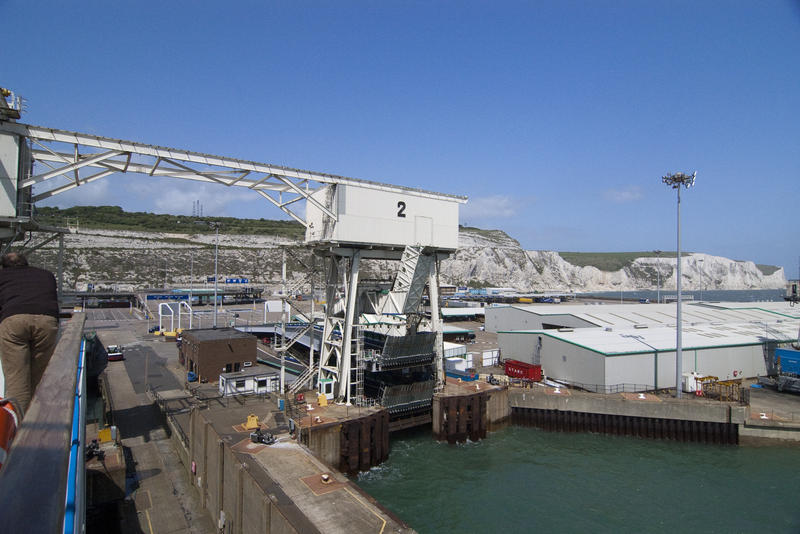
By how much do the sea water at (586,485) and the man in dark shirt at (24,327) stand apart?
630 inches

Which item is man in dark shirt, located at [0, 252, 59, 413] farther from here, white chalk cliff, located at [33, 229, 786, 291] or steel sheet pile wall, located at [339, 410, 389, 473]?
white chalk cliff, located at [33, 229, 786, 291]

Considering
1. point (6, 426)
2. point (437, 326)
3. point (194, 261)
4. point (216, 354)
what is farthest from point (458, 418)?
point (194, 261)

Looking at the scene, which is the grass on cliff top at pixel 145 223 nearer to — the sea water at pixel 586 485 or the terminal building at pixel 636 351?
the terminal building at pixel 636 351

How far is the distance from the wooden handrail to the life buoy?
1.10 meters

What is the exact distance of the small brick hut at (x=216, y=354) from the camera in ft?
103

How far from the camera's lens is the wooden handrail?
1.44m

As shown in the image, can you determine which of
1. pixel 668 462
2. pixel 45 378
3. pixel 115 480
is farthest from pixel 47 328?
pixel 668 462

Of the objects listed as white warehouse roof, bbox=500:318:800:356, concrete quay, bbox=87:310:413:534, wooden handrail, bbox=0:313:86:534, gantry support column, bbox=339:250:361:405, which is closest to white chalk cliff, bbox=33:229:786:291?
white warehouse roof, bbox=500:318:800:356

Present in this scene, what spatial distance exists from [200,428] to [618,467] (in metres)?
20.7

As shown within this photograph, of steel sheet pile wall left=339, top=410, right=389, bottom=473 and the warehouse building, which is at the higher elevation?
the warehouse building

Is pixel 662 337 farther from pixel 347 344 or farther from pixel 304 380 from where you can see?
pixel 304 380

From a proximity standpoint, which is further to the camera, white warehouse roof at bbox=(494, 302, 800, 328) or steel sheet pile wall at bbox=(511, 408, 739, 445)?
white warehouse roof at bbox=(494, 302, 800, 328)

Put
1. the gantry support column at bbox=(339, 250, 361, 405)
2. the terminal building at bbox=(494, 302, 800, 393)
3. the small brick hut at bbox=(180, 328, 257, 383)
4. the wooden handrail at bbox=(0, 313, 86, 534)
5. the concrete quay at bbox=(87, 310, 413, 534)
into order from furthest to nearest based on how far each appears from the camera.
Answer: the small brick hut at bbox=(180, 328, 257, 383) → the terminal building at bbox=(494, 302, 800, 393) → the gantry support column at bbox=(339, 250, 361, 405) → the concrete quay at bbox=(87, 310, 413, 534) → the wooden handrail at bbox=(0, 313, 86, 534)

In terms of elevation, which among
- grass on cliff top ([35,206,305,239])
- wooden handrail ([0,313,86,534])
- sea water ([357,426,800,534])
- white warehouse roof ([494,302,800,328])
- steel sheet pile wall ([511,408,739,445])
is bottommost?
sea water ([357,426,800,534])
